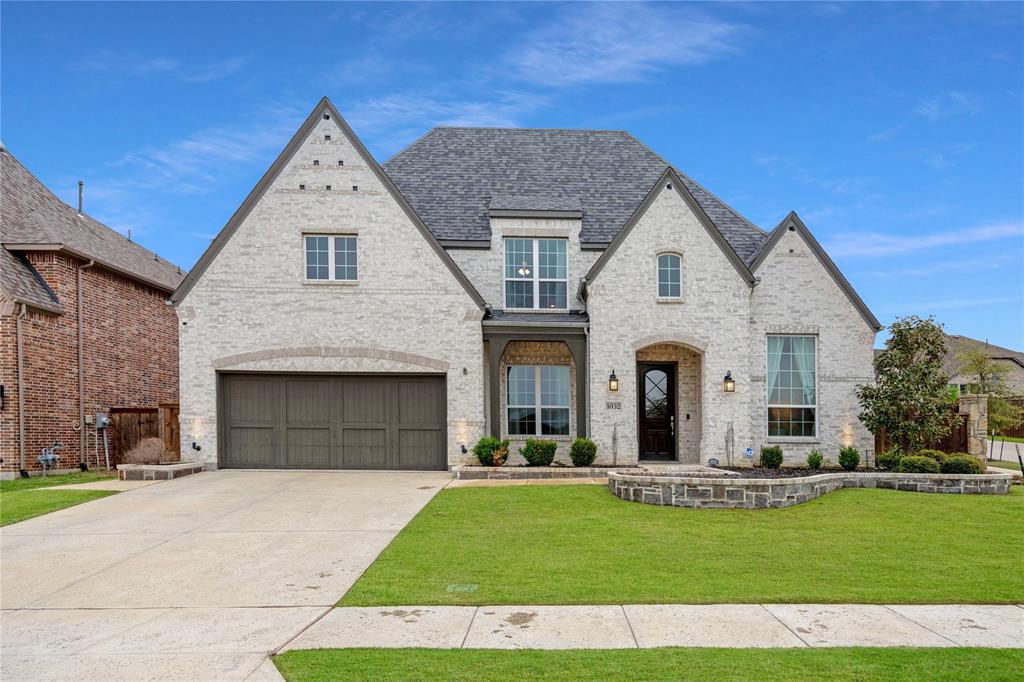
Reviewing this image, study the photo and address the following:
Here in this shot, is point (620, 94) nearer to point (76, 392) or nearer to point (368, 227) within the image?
point (368, 227)

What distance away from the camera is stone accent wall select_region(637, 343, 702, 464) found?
53.2ft

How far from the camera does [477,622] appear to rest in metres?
5.34

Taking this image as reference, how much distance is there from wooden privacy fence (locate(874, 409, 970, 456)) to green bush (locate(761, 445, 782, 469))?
3.06 meters

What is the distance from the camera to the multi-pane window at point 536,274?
54.2 feet

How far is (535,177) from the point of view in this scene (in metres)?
18.2

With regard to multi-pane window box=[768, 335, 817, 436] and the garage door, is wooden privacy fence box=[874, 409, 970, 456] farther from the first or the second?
the garage door

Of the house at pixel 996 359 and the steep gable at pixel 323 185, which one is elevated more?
the steep gable at pixel 323 185

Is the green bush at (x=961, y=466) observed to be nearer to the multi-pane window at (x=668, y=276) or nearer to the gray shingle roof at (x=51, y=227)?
the multi-pane window at (x=668, y=276)

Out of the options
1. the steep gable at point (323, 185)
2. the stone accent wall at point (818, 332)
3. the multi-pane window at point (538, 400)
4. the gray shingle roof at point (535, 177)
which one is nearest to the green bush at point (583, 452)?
the multi-pane window at point (538, 400)

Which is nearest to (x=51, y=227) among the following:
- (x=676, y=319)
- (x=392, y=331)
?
(x=392, y=331)

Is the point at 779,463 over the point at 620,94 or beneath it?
beneath

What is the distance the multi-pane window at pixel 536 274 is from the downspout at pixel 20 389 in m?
11.9

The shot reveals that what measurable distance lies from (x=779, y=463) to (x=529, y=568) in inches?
414

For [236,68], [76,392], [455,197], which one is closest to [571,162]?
[455,197]
